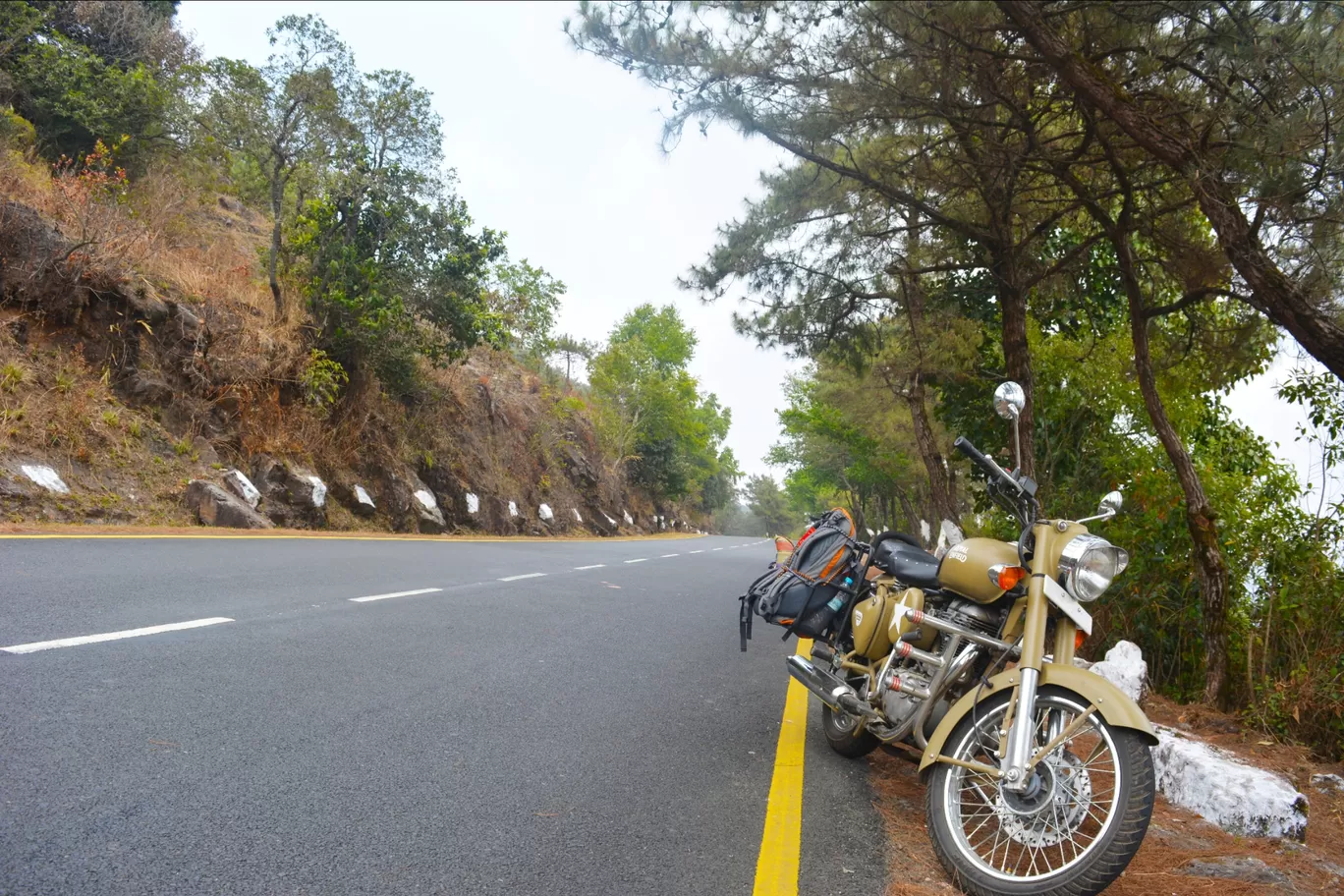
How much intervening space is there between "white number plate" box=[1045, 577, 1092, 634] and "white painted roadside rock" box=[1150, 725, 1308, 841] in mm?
923

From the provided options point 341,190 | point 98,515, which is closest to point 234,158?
point 341,190

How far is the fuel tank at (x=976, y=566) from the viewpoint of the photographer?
11.6 ft

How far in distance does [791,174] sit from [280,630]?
818 centimetres

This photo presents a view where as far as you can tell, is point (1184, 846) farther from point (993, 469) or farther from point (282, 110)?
point (282, 110)

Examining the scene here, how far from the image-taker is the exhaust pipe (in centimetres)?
418

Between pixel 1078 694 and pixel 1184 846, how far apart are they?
144 centimetres

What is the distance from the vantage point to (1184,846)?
375cm

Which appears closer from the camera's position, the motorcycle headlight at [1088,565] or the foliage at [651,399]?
the motorcycle headlight at [1088,565]

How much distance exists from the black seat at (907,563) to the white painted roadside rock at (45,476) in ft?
39.7

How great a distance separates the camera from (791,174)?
10969 millimetres

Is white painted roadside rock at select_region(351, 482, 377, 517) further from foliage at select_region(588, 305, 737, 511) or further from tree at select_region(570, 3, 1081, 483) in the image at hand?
foliage at select_region(588, 305, 737, 511)

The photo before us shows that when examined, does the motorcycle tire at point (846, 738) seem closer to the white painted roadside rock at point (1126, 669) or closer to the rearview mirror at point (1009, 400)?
the rearview mirror at point (1009, 400)

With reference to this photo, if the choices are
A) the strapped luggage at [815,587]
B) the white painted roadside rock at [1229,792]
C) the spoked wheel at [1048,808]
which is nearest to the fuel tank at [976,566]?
the spoked wheel at [1048,808]

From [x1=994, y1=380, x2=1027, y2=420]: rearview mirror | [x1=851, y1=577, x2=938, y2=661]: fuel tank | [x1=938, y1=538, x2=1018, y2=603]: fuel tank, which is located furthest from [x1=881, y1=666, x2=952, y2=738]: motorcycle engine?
[x1=994, y1=380, x2=1027, y2=420]: rearview mirror
